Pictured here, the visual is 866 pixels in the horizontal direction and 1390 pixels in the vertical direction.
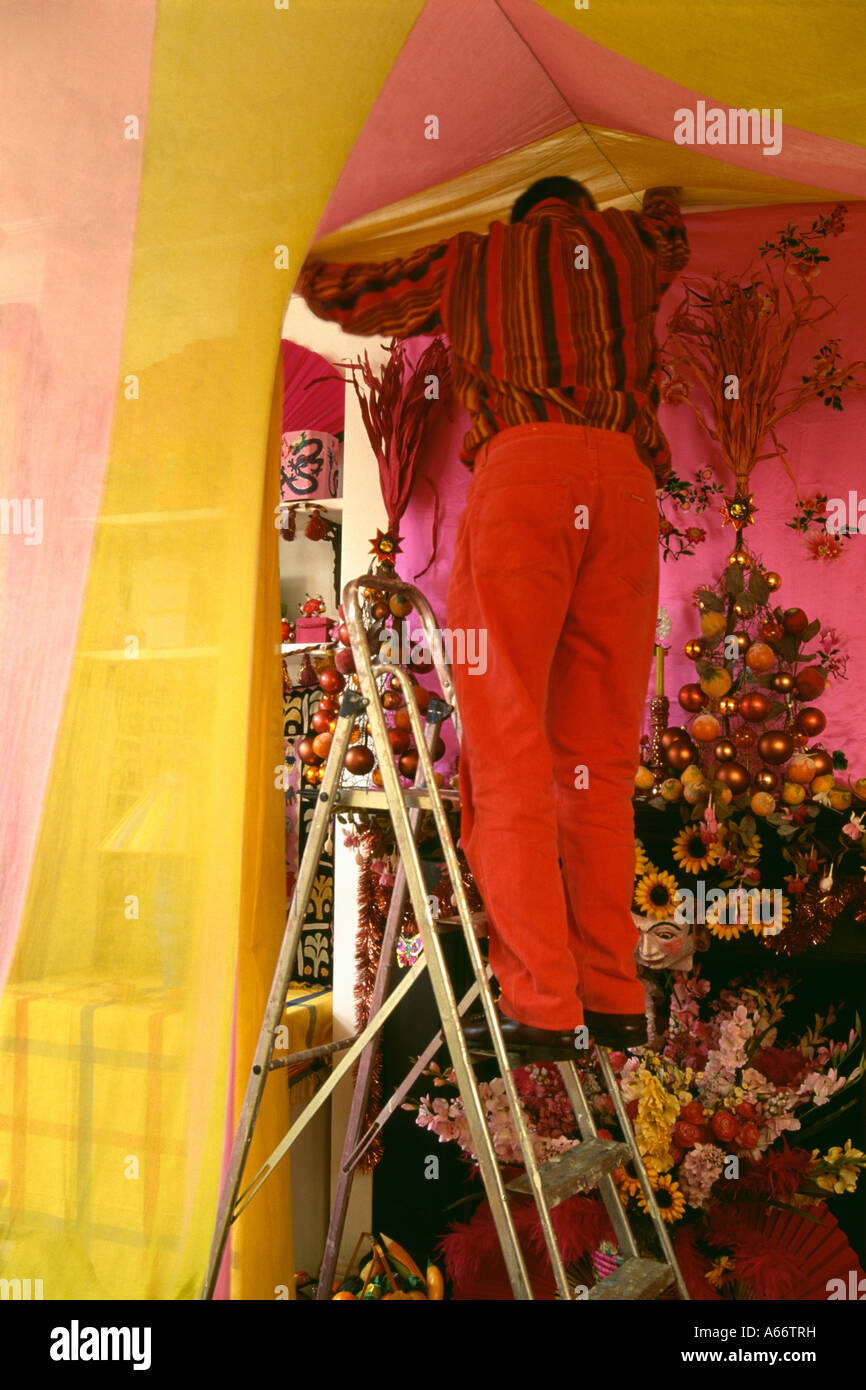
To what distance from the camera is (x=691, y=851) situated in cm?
238

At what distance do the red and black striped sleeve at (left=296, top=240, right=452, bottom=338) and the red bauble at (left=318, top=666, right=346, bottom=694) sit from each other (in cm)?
89

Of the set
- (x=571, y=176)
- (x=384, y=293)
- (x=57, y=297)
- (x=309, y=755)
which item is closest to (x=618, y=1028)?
(x=309, y=755)

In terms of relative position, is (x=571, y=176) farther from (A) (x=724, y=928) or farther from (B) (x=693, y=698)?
(A) (x=724, y=928)

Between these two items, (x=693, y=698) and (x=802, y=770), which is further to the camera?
(x=693, y=698)

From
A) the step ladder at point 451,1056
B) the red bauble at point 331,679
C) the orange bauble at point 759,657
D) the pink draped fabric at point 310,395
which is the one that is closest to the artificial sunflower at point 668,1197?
the step ladder at point 451,1056

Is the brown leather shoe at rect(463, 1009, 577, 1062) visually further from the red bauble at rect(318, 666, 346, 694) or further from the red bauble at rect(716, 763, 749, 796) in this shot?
the red bauble at rect(318, 666, 346, 694)

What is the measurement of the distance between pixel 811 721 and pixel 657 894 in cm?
50

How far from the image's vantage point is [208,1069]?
1.85 m

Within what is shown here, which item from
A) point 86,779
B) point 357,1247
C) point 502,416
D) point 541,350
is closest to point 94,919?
point 86,779

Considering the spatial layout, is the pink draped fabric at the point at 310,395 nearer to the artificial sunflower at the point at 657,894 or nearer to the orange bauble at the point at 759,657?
the orange bauble at the point at 759,657

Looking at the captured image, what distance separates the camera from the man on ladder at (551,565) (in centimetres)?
169

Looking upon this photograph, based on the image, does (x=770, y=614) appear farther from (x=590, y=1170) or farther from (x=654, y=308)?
(x=590, y=1170)

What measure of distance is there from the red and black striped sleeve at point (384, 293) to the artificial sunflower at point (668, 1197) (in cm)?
179

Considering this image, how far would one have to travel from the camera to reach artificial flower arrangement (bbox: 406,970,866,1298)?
2.26 metres
